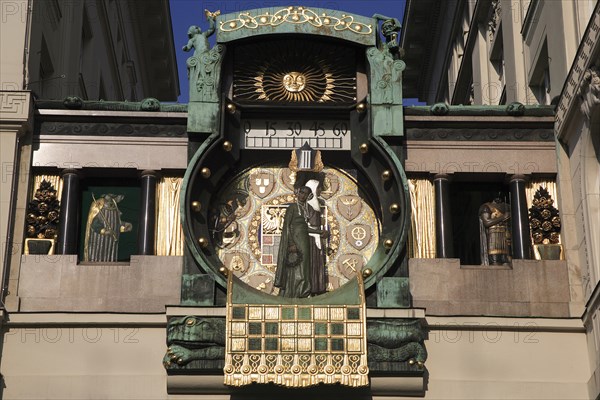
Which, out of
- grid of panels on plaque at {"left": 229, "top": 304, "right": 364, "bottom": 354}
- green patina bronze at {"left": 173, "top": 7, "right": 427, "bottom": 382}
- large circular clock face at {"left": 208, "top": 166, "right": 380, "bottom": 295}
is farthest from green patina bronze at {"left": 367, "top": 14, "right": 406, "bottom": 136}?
grid of panels on plaque at {"left": 229, "top": 304, "right": 364, "bottom": 354}

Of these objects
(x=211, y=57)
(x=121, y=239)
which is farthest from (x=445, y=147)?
(x=121, y=239)

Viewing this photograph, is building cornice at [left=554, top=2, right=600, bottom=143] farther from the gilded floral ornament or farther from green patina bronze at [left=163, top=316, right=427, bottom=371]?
green patina bronze at [left=163, top=316, right=427, bottom=371]

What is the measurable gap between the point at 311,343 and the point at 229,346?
3.79 ft

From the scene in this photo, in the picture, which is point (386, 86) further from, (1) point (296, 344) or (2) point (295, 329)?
(1) point (296, 344)

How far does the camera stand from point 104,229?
21.4 metres

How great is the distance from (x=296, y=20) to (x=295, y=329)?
5.03m

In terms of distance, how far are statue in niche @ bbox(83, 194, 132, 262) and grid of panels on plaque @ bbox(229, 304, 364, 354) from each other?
8.46 feet

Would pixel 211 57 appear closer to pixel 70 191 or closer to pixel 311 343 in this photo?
pixel 70 191

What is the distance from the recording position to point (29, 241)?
20969mm

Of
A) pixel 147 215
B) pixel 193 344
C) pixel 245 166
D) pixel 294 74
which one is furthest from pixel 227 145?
pixel 193 344

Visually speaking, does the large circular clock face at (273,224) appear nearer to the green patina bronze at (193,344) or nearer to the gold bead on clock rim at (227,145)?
the gold bead on clock rim at (227,145)

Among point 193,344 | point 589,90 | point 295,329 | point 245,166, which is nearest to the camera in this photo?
point 589,90

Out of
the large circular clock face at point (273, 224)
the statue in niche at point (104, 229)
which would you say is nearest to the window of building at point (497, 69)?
the large circular clock face at point (273, 224)

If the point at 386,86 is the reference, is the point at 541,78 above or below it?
above
